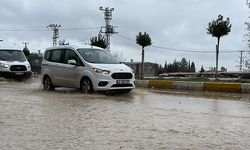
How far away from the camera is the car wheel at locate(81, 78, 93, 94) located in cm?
1546

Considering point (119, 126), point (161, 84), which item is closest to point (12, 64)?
point (161, 84)

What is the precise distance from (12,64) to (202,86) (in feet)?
36.6

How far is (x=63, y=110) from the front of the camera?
34.4 ft

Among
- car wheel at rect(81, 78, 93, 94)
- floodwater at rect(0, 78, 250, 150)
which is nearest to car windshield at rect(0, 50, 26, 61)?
car wheel at rect(81, 78, 93, 94)

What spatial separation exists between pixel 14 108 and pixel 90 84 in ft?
16.3

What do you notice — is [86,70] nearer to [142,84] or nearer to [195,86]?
[195,86]

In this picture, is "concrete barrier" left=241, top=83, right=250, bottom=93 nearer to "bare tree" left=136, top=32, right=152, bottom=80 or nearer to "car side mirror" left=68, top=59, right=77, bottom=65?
"car side mirror" left=68, top=59, right=77, bottom=65

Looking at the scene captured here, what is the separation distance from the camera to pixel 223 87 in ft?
58.9

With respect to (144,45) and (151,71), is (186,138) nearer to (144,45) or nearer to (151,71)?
(144,45)

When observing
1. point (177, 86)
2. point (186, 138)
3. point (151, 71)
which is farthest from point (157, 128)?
point (151, 71)

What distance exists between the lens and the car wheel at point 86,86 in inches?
609

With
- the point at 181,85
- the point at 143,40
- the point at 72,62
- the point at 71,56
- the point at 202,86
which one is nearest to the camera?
the point at 72,62

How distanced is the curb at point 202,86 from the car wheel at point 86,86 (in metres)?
5.34

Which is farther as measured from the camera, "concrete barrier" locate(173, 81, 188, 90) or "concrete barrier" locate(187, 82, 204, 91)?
"concrete barrier" locate(173, 81, 188, 90)
